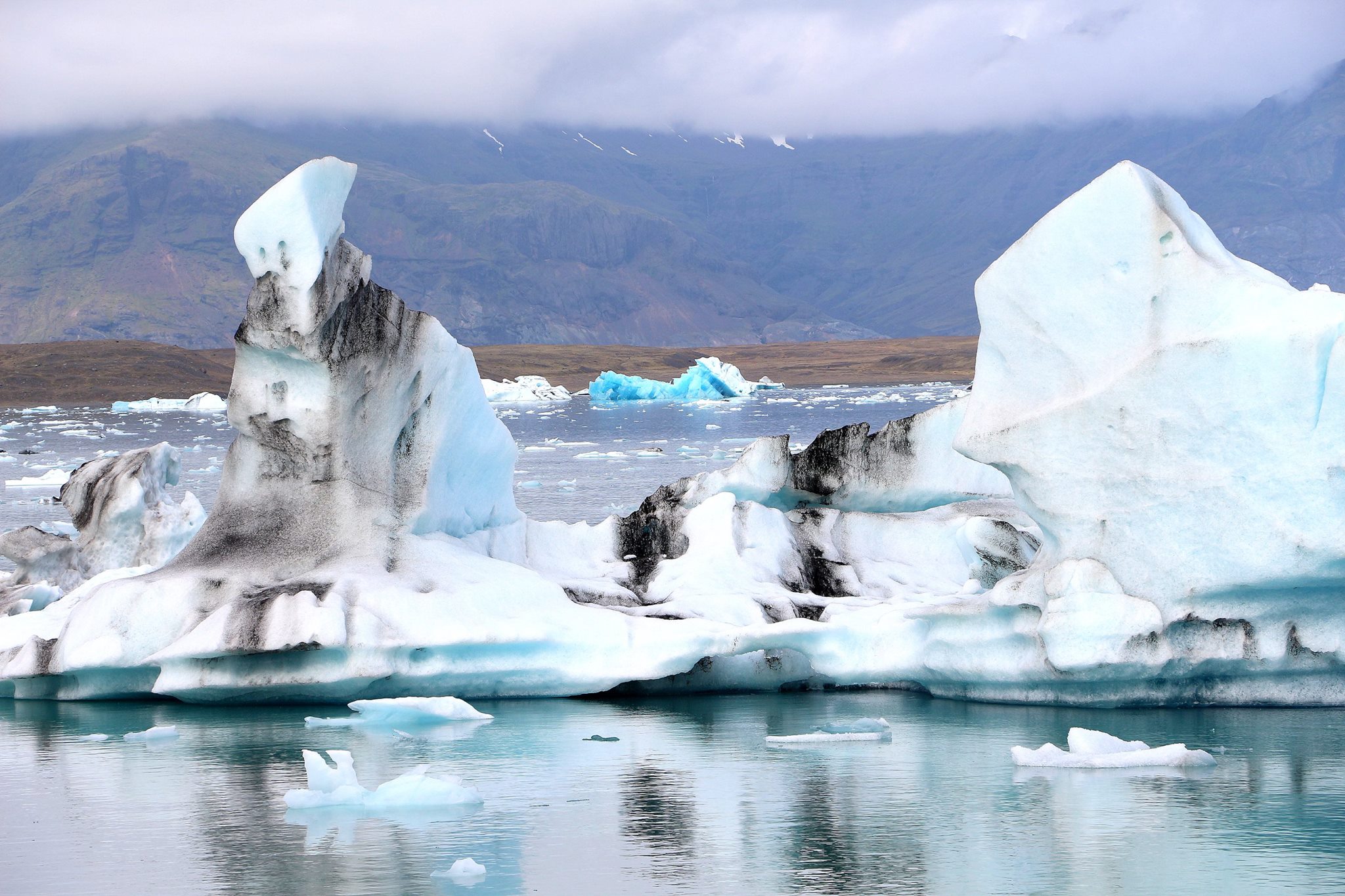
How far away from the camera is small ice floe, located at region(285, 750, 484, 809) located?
8.75 meters

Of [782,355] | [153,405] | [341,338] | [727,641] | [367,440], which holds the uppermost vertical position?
[782,355]

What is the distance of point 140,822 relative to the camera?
8617 mm

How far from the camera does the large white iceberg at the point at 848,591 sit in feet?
35.8

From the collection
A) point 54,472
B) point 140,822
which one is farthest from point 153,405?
point 140,822

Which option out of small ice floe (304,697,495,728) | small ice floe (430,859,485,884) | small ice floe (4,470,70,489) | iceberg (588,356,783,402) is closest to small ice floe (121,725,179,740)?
small ice floe (304,697,495,728)

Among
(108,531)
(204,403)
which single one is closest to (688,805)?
(108,531)

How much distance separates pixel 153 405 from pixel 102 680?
2847 inches

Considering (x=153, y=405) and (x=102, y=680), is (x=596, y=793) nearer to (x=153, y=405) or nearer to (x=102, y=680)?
(x=102, y=680)

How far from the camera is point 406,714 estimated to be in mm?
11570

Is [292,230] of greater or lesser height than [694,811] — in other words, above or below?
above

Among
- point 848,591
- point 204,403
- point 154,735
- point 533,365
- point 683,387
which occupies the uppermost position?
point 533,365

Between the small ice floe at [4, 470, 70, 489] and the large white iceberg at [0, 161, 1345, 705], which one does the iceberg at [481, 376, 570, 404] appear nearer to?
the small ice floe at [4, 470, 70, 489]

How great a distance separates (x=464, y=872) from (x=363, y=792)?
1.65 m

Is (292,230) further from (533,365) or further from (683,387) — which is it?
(533,365)
